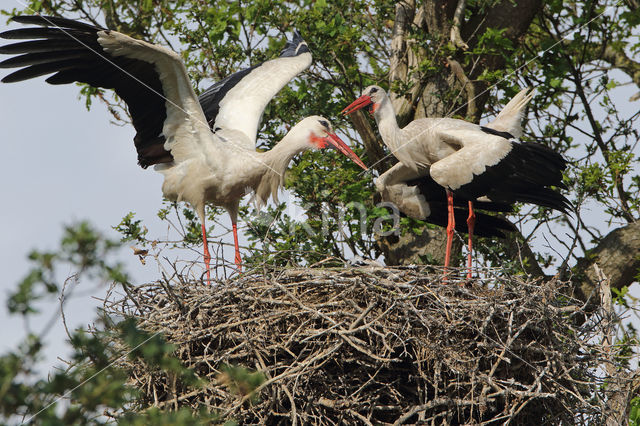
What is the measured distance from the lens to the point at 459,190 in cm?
683

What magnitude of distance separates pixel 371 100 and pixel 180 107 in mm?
1788

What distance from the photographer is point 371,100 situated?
24.4 feet

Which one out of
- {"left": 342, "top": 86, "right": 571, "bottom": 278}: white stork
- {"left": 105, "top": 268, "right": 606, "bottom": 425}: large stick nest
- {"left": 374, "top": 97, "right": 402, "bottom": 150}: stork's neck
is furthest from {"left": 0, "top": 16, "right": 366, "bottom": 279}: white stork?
{"left": 105, "top": 268, "right": 606, "bottom": 425}: large stick nest

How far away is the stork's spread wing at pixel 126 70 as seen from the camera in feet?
19.2

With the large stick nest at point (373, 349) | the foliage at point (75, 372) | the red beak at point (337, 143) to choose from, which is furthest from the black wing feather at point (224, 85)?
the foliage at point (75, 372)

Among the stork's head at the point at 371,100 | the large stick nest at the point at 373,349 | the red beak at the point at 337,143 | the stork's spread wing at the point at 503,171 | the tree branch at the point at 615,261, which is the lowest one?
the tree branch at the point at 615,261

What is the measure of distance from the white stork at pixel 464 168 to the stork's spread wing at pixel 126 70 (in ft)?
5.10

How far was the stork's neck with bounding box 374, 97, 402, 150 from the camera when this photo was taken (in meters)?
7.29

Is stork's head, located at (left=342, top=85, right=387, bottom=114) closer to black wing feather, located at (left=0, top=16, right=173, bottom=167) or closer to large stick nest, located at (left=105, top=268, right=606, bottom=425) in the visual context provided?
black wing feather, located at (left=0, top=16, right=173, bottom=167)

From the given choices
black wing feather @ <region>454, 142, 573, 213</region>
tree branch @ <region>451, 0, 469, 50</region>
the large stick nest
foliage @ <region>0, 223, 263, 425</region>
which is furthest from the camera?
tree branch @ <region>451, 0, 469, 50</region>

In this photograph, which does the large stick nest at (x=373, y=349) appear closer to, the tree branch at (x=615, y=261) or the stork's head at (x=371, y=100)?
the stork's head at (x=371, y=100)

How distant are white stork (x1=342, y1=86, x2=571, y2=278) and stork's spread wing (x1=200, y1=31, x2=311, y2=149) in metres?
0.68

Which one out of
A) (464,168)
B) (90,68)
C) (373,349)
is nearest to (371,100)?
(464,168)

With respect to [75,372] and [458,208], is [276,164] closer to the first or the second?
[458,208]
